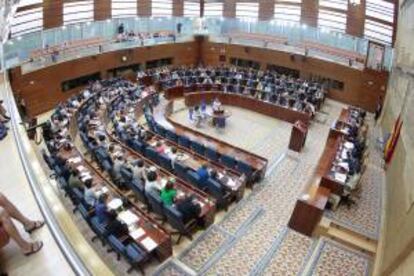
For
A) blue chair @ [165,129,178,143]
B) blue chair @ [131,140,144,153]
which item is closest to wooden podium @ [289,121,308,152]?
blue chair @ [165,129,178,143]

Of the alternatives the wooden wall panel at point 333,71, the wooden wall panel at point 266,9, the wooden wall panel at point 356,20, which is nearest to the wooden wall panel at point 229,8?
the wooden wall panel at point 266,9

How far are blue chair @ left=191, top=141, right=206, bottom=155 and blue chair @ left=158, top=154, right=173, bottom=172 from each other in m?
1.54

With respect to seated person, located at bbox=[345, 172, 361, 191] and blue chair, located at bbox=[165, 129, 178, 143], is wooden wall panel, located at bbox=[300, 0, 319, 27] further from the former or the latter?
seated person, located at bbox=[345, 172, 361, 191]

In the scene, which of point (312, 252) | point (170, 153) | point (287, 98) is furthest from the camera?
point (287, 98)

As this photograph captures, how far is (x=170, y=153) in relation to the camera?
424 inches

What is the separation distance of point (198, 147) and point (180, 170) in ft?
6.36

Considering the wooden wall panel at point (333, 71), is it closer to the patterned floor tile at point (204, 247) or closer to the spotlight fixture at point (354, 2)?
the spotlight fixture at point (354, 2)

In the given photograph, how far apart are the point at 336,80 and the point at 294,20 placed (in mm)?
5128

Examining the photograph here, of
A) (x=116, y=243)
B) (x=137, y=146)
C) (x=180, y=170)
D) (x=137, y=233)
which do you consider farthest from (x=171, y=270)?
(x=137, y=146)

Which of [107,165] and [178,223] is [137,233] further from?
[107,165]

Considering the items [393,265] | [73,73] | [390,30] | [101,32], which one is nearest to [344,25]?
[390,30]

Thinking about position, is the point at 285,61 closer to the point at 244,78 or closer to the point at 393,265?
the point at 244,78

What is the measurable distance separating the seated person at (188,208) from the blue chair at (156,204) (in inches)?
17.2

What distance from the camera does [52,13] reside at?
18438 millimetres
